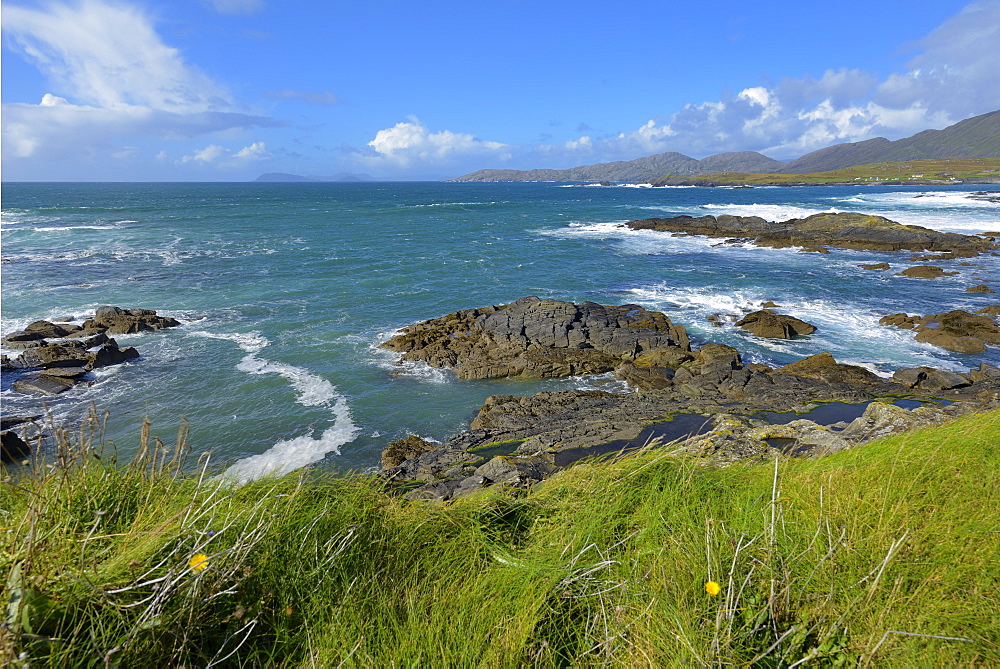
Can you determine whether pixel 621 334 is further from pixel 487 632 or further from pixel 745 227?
pixel 745 227

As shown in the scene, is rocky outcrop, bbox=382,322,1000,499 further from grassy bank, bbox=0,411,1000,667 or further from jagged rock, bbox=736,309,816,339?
grassy bank, bbox=0,411,1000,667

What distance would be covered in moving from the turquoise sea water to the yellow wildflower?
687 centimetres

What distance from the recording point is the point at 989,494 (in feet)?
9.80

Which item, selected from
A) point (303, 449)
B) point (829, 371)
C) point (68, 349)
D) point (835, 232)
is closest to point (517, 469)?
point (303, 449)

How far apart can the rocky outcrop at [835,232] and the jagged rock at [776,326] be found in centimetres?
2541

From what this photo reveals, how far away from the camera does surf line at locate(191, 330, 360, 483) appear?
34.5ft

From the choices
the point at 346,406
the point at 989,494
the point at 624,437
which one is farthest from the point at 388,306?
the point at 989,494

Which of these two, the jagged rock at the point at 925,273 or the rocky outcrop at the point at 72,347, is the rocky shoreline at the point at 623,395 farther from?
the jagged rock at the point at 925,273

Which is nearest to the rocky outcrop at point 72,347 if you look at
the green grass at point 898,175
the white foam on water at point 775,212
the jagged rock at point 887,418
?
the jagged rock at point 887,418

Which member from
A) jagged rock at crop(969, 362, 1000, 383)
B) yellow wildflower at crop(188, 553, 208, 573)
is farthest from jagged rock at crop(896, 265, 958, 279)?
yellow wildflower at crop(188, 553, 208, 573)

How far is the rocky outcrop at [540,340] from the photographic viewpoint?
1578 centimetres

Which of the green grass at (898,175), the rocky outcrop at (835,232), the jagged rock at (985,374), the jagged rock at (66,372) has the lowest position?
the jagged rock at (985,374)

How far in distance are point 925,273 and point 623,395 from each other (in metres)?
26.6

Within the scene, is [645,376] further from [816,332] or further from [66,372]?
[66,372]
